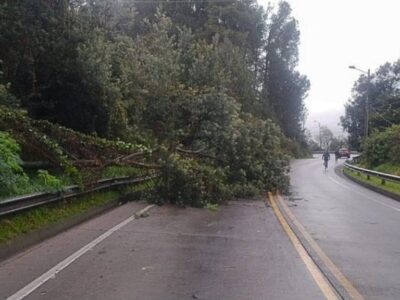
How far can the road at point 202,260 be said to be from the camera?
6625mm

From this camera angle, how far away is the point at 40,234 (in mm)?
9609

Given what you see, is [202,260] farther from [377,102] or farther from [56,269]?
[377,102]

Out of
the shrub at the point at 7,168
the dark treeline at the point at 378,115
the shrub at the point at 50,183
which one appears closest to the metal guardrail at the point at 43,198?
the shrub at the point at 50,183

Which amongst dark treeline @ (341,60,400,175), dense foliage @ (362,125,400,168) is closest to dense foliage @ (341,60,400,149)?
dark treeline @ (341,60,400,175)

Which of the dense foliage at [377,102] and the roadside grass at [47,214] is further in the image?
the dense foliage at [377,102]

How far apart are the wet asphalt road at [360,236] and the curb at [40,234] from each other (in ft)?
14.8

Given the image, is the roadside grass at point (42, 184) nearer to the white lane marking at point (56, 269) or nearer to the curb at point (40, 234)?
the curb at point (40, 234)

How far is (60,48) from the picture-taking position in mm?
18359

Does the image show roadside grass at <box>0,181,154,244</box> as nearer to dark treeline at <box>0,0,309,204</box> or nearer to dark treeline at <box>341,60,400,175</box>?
dark treeline at <box>0,0,309,204</box>

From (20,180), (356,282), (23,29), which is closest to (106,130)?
(23,29)

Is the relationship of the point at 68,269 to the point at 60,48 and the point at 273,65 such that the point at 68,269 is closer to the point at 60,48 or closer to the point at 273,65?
the point at 60,48

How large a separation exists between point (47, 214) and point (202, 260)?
3.61 m

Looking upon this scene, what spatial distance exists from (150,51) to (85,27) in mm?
4574

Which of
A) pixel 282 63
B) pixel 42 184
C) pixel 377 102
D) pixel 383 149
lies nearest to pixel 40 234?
pixel 42 184
